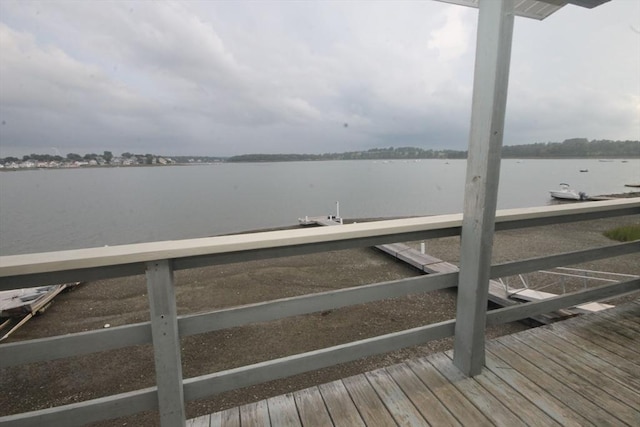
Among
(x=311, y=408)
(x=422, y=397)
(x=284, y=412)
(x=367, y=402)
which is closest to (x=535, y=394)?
(x=422, y=397)

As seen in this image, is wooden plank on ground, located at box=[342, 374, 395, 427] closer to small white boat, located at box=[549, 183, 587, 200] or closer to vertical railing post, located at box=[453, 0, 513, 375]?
vertical railing post, located at box=[453, 0, 513, 375]

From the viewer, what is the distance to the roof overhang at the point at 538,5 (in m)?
1.66

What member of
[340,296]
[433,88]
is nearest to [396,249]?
[340,296]

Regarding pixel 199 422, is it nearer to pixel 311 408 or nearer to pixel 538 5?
pixel 311 408

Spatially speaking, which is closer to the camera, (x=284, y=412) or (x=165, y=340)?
(x=165, y=340)

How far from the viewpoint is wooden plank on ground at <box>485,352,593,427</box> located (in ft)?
4.38

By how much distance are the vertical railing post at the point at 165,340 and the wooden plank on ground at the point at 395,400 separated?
962 mm

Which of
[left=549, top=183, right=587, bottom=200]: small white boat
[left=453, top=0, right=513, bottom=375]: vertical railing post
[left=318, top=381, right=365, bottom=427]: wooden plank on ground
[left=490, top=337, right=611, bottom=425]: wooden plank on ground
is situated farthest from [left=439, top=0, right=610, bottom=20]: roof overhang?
[left=549, top=183, right=587, bottom=200]: small white boat

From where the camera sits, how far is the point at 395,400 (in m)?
1.46

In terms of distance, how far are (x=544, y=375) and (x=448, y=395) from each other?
636mm

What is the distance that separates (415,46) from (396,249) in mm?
4473

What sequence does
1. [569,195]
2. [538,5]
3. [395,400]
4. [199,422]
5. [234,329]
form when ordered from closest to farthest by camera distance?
[199,422] < [395,400] < [538,5] < [234,329] < [569,195]

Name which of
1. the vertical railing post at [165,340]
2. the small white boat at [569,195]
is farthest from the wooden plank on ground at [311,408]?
the small white boat at [569,195]

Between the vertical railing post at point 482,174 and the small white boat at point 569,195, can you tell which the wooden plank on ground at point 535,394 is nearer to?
the vertical railing post at point 482,174
